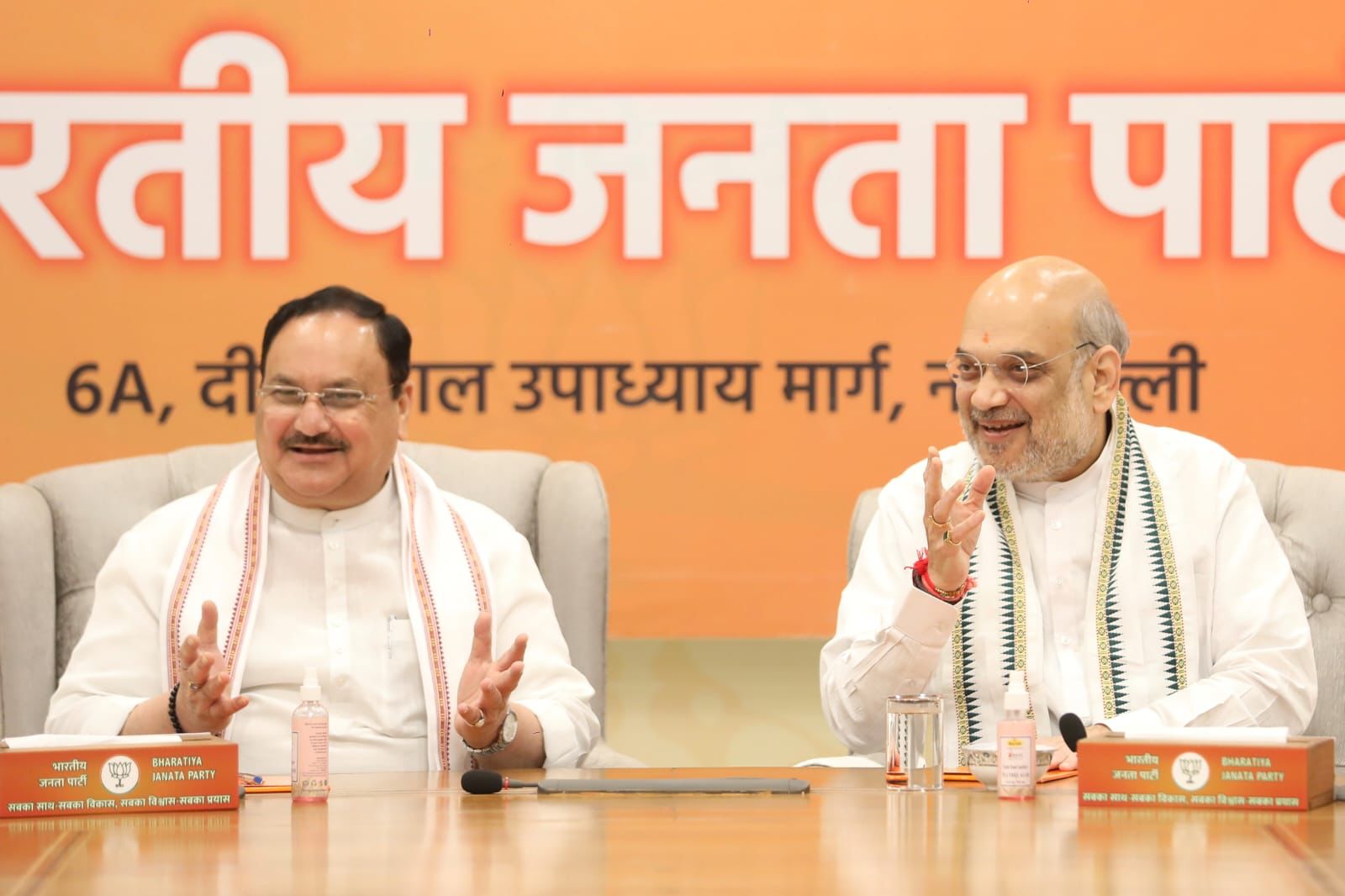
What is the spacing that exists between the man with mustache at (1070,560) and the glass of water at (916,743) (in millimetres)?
625

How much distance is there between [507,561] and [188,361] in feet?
3.91

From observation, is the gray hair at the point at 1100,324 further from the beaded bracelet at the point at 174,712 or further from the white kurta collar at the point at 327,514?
the beaded bracelet at the point at 174,712

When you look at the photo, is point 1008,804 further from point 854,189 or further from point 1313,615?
point 854,189

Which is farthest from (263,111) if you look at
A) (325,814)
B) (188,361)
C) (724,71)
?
(325,814)

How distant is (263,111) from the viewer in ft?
13.6

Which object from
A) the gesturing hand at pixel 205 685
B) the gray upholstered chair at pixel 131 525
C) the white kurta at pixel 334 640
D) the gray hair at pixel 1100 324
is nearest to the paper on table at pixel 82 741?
the gesturing hand at pixel 205 685

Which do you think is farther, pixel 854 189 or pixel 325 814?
pixel 854 189

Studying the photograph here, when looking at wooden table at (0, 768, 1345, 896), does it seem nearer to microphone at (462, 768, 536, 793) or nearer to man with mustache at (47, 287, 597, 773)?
microphone at (462, 768, 536, 793)

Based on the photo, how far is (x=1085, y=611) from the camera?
11.0 ft

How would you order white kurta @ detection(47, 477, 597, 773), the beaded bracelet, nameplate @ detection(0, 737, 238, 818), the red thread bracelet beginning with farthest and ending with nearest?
1. white kurta @ detection(47, 477, 597, 773)
2. the red thread bracelet
3. the beaded bracelet
4. nameplate @ detection(0, 737, 238, 818)

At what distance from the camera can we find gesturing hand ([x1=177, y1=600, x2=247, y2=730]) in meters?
2.64

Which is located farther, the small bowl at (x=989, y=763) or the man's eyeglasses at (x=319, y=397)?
the man's eyeglasses at (x=319, y=397)

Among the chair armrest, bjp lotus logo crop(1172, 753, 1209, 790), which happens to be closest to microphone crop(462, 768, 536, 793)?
bjp lotus logo crop(1172, 753, 1209, 790)

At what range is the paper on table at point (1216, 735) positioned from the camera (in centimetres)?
227
